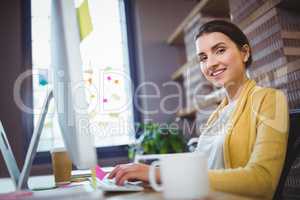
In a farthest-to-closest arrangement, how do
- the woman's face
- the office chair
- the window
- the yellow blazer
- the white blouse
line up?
the window
the woman's face
the white blouse
the office chair
the yellow blazer

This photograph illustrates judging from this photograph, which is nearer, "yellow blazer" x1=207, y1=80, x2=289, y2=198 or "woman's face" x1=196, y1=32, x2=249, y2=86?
"yellow blazer" x1=207, y1=80, x2=289, y2=198

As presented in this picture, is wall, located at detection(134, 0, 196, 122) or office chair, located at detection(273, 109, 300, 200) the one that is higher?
wall, located at detection(134, 0, 196, 122)

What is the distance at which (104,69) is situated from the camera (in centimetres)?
297

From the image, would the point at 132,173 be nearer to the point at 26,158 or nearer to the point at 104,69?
the point at 26,158

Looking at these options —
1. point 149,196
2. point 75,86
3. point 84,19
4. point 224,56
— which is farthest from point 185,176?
point 224,56

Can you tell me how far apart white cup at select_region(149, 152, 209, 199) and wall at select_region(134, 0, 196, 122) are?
2.35 meters

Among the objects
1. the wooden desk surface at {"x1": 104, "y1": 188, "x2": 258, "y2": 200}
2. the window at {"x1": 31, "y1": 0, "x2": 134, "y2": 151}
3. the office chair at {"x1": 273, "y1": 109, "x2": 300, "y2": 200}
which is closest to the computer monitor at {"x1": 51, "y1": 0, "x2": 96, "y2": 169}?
the wooden desk surface at {"x1": 104, "y1": 188, "x2": 258, "y2": 200}

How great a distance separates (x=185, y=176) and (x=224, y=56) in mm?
702

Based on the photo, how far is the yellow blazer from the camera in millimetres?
641

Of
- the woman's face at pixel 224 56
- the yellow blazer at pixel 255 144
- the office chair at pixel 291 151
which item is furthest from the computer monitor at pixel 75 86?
the woman's face at pixel 224 56

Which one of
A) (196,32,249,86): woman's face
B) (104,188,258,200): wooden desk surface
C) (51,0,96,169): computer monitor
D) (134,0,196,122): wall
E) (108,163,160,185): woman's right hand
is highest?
(134,0,196,122): wall

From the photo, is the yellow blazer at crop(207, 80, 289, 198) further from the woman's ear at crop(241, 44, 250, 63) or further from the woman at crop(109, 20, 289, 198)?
the woman's ear at crop(241, 44, 250, 63)

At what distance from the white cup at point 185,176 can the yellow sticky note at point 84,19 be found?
34 centimetres

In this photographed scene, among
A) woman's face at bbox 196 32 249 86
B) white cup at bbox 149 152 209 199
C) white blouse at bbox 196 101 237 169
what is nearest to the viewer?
white cup at bbox 149 152 209 199
